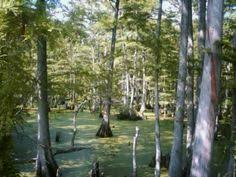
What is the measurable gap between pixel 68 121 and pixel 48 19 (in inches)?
816

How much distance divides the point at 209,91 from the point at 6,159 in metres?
4.44

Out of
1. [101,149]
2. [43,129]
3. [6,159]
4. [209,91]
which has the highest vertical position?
[209,91]

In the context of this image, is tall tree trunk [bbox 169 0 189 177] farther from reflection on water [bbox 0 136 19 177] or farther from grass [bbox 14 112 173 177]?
reflection on water [bbox 0 136 19 177]

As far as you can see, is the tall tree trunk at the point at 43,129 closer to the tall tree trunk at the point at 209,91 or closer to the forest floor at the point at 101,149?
the forest floor at the point at 101,149

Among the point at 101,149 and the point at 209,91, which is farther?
the point at 101,149

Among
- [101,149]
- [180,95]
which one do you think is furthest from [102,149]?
[180,95]

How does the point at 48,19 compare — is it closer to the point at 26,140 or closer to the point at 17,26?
the point at 17,26

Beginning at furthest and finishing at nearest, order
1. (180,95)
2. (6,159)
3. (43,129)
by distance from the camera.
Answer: (43,129), (180,95), (6,159)

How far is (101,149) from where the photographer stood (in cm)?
1941

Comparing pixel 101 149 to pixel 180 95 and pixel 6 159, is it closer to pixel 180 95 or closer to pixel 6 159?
pixel 180 95

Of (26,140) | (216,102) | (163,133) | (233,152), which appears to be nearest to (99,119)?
(163,133)

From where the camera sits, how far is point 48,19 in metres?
10.8

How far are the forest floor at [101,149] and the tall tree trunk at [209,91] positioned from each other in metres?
4.32

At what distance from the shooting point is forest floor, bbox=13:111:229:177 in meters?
15.4
